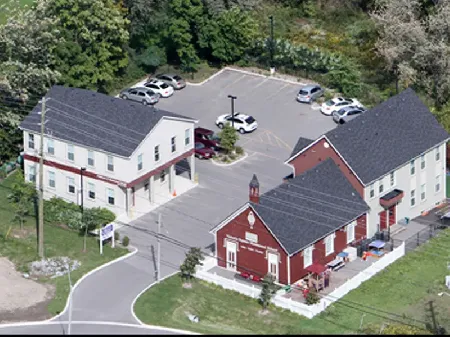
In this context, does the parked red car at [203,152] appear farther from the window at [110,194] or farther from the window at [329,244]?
the window at [329,244]

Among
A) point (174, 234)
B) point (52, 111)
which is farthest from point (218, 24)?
point (174, 234)

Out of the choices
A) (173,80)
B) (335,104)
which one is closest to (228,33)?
(173,80)

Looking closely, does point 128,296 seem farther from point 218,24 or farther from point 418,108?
point 218,24

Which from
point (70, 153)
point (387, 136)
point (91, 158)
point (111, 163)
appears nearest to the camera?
point (111, 163)

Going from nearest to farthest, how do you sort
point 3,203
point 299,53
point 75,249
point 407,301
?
point 407,301 < point 75,249 < point 3,203 < point 299,53

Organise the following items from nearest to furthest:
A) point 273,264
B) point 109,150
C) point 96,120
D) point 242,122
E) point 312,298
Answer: point 312,298 → point 273,264 → point 109,150 → point 96,120 → point 242,122

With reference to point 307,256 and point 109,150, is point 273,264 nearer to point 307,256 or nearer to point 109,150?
point 307,256

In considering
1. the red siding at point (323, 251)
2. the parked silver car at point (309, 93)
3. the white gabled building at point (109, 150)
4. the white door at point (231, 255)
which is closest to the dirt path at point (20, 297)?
the white gabled building at point (109, 150)
